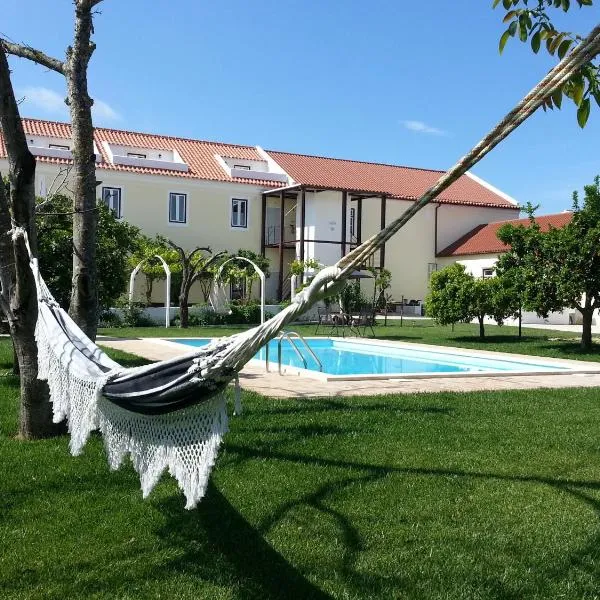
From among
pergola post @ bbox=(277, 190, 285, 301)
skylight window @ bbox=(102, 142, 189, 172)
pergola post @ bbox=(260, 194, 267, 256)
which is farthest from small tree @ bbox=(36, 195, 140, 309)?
pergola post @ bbox=(260, 194, 267, 256)

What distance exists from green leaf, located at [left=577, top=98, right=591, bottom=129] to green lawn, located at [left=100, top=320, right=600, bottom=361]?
29.7 ft

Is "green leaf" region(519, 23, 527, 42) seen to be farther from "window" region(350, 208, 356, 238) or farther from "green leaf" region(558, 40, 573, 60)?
"window" region(350, 208, 356, 238)

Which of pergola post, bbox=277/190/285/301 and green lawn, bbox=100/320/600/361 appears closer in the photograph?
green lawn, bbox=100/320/600/361

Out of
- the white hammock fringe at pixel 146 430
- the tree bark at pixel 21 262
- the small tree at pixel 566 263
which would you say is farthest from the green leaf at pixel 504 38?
the small tree at pixel 566 263

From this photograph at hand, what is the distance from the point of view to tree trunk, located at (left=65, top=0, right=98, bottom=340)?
15.2 feet

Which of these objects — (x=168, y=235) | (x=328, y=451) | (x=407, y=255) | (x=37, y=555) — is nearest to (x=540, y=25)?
(x=328, y=451)

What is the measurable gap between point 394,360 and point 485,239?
15.3 m

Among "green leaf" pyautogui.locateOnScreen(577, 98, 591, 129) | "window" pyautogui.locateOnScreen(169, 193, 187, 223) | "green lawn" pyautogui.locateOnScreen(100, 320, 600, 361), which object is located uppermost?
"window" pyautogui.locateOnScreen(169, 193, 187, 223)

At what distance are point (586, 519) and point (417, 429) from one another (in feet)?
6.20

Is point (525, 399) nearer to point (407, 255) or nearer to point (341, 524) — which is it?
point (341, 524)

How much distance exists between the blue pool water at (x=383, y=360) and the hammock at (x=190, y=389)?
7163mm

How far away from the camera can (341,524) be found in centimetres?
338

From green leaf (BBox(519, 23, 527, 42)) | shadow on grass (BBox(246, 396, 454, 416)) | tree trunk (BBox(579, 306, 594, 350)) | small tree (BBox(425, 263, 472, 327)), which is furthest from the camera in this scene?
small tree (BBox(425, 263, 472, 327))

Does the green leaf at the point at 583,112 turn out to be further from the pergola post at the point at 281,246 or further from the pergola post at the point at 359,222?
the pergola post at the point at 359,222
